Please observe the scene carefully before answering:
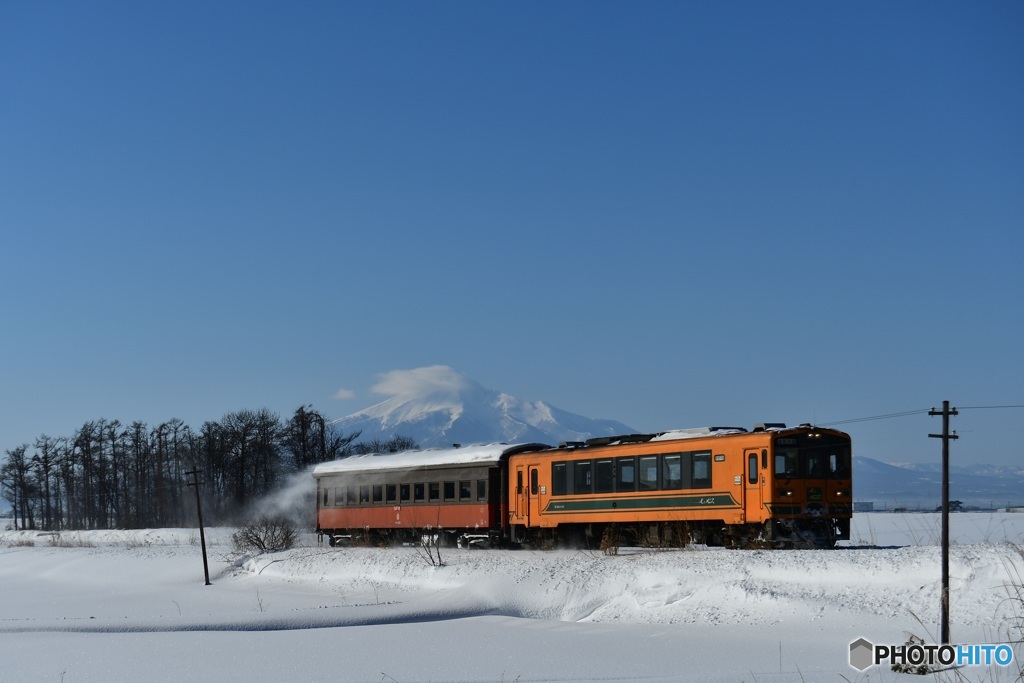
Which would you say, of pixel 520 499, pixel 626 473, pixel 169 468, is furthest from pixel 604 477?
pixel 169 468

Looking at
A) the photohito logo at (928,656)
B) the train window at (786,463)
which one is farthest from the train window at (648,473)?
the photohito logo at (928,656)

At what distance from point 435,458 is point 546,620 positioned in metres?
13.3

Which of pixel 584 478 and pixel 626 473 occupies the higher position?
pixel 626 473

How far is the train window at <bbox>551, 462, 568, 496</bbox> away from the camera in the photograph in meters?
31.0

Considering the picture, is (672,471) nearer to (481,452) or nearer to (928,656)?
(481,452)

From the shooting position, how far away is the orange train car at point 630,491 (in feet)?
85.1

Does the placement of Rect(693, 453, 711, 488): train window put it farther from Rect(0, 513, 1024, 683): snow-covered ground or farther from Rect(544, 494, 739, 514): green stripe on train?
Rect(0, 513, 1024, 683): snow-covered ground

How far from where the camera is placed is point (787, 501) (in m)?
25.6

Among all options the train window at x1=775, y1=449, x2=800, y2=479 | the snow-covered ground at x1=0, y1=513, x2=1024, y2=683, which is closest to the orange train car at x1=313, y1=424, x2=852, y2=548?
the train window at x1=775, y1=449, x2=800, y2=479

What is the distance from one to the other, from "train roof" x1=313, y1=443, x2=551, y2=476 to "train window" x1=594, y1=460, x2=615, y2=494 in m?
3.83

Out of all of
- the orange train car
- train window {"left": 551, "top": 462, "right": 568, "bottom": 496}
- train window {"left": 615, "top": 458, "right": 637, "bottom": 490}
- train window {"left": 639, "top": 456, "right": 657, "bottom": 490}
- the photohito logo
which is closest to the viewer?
the photohito logo

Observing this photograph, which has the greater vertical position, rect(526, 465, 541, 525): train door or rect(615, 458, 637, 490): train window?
rect(615, 458, 637, 490): train window

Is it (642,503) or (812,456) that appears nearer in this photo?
(812,456)

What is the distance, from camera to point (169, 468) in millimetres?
95625
